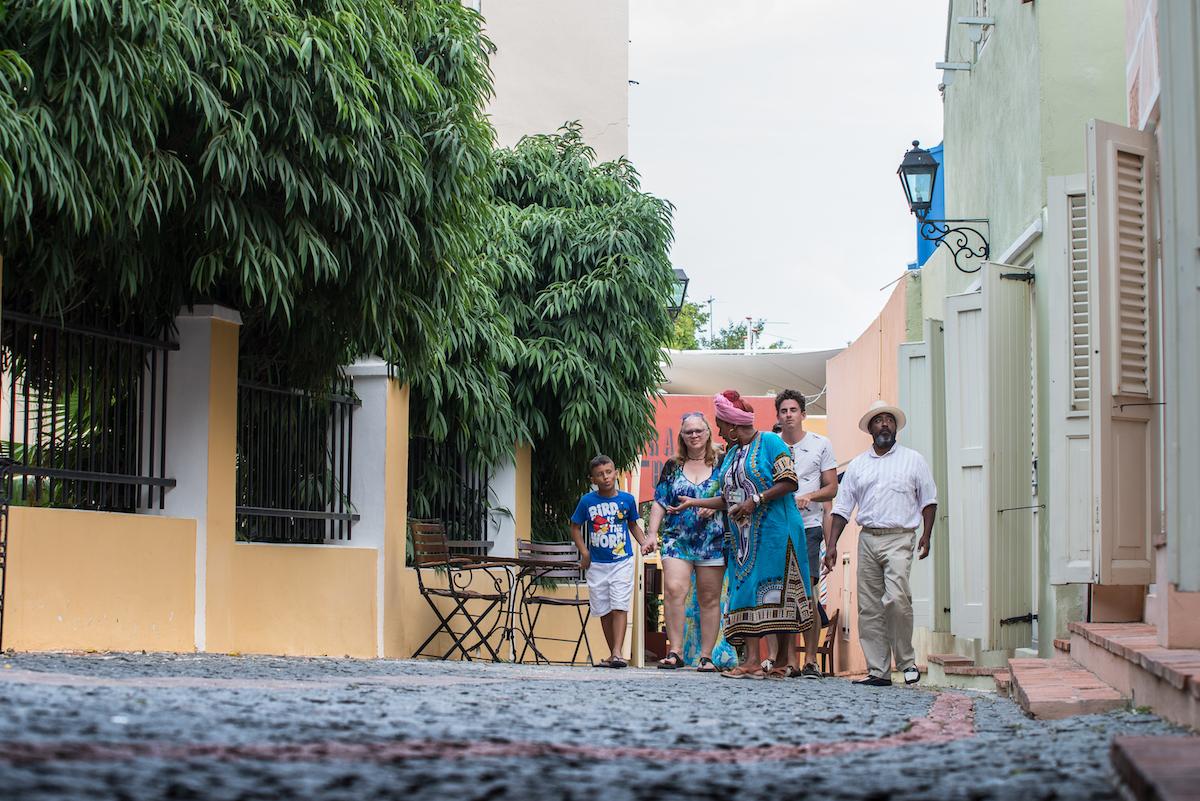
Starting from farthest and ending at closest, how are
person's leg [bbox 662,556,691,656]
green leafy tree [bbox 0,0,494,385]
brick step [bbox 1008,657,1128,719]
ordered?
Result: person's leg [bbox 662,556,691,656]
green leafy tree [bbox 0,0,494,385]
brick step [bbox 1008,657,1128,719]

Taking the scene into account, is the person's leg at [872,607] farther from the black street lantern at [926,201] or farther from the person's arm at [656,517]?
the black street lantern at [926,201]

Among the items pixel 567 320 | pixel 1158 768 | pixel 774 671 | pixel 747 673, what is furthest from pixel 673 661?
pixel 1158 768

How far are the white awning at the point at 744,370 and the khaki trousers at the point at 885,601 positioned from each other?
66.6ft

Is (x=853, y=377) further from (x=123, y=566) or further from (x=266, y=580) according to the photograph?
(x=123, y=566)

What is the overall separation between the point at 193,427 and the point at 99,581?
1462 mm

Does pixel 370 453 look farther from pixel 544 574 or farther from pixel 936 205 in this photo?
pixel 936 205

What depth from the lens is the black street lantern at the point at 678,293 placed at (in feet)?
57.5

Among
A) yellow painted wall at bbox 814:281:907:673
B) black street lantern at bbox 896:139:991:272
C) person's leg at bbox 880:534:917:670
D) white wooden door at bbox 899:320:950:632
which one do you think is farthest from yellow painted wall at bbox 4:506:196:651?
yellow painted wall at bbox 814:281:907:673

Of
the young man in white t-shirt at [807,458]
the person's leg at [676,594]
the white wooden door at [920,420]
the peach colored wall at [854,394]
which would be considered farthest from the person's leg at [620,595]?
the peach colored wall at [854,394]

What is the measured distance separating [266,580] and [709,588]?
3069 mm

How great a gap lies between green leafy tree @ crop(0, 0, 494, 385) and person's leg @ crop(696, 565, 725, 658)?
8.22 feet

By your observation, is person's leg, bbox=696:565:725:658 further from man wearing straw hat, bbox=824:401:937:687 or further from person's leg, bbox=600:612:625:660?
man wearing straw hat, bbox=824:401:937:687

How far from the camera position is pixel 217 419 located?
1034 cm

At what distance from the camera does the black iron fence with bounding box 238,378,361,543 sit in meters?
11.5
